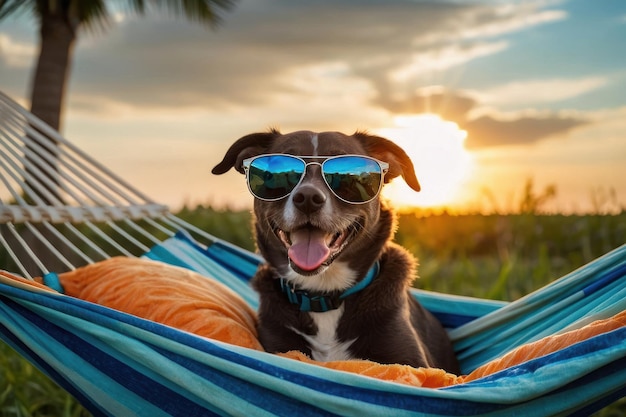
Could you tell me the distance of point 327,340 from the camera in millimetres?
2533

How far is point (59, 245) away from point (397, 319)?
4579 mm

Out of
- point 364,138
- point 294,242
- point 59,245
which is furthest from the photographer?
point 59,245

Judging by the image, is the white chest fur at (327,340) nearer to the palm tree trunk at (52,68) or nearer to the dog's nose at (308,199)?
the dog's nose at (308,199)

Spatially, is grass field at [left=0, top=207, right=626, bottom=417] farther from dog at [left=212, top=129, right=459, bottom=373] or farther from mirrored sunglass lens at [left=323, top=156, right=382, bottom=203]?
mirrored sunglass lens at [left=323, top=156, right=382, bottom=203]

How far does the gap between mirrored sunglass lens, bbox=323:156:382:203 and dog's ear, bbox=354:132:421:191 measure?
0.79ft

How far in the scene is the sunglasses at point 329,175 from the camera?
8.13 ft

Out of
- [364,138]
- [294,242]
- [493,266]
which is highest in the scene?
[364,138]

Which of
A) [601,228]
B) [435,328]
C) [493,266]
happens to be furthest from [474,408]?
[601,228]

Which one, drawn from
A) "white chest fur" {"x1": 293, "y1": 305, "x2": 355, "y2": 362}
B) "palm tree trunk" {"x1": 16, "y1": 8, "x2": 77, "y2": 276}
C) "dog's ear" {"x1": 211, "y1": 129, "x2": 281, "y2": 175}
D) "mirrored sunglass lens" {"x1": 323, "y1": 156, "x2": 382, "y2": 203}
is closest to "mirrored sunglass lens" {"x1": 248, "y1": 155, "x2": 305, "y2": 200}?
"mirrored sunglass lens" {"x1": 323, "y1": 156, "x2": 382, "y2": 203}

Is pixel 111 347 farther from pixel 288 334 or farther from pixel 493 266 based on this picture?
pixel 493 266

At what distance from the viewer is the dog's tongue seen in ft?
7.83

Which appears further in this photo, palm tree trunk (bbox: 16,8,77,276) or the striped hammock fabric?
palm tree trunk (bbox: 16,8,77,276)

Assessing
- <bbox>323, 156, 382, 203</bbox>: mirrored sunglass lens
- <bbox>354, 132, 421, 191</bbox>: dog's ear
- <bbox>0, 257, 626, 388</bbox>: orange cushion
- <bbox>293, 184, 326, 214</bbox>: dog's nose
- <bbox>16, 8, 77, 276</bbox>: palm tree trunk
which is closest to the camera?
<bbox>0, 257, 626, 388</bbox>: orange cushion

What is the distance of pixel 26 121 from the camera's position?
3.76 m
